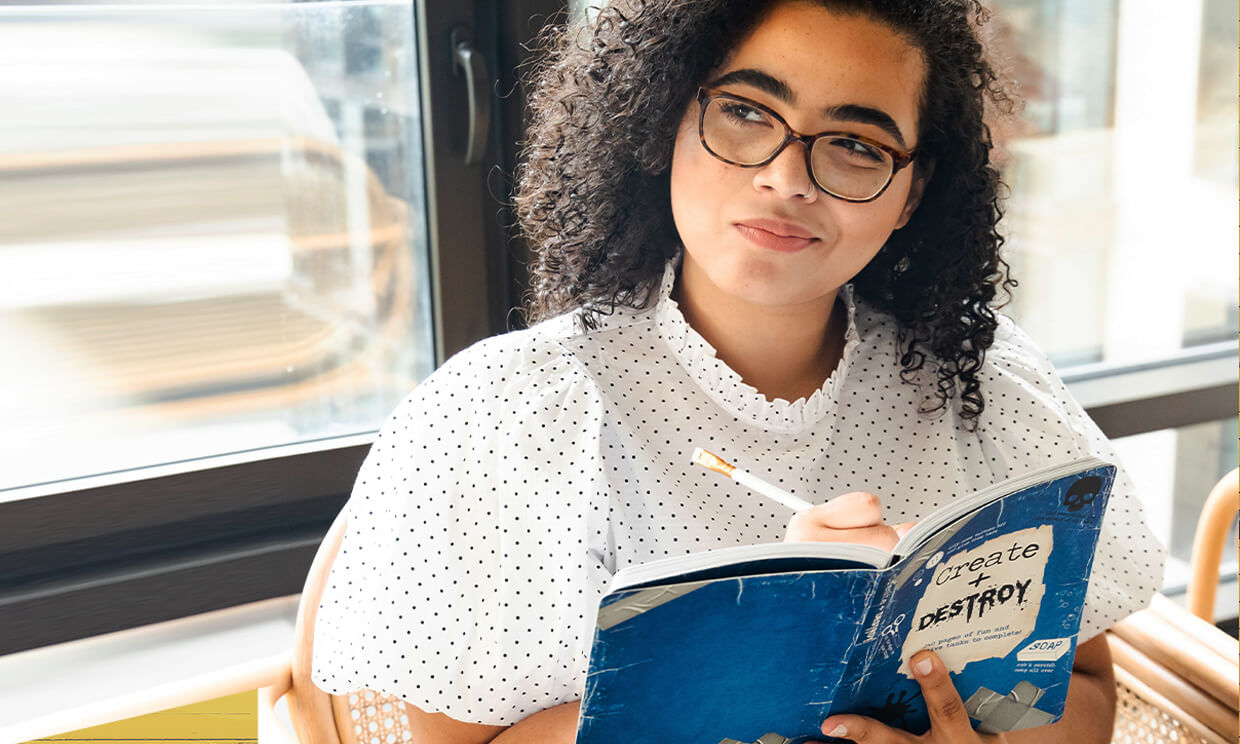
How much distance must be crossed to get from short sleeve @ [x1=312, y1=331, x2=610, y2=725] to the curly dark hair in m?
0.18

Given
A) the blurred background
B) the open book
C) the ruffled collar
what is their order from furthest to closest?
the blurred background
the ruffled collar
the open book

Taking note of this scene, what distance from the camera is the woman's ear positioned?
3.76ft

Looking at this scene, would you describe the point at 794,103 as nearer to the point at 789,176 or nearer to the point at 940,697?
the point at 789,176

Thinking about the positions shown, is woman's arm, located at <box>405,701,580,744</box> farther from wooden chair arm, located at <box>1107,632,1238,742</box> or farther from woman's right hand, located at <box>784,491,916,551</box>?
wooden chair arm, located at <box>1107,632,1238,742</box>

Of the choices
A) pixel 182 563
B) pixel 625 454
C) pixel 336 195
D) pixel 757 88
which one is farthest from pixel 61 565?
pixel 757 88

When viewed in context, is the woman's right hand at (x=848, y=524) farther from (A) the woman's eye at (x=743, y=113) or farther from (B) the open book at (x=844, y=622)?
(A) the woman's eye at (x=743, y=113)

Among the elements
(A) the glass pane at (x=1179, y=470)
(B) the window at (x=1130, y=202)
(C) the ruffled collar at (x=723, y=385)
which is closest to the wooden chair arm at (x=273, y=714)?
(C) the ruffled collar at (x=723, y=385)

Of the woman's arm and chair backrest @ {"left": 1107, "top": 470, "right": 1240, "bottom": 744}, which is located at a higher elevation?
the woman's arm

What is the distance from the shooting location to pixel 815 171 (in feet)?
3.34

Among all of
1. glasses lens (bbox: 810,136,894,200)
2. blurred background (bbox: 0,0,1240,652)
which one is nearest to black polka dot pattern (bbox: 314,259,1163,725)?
glasses lens (bbox: 810,136,894,200)

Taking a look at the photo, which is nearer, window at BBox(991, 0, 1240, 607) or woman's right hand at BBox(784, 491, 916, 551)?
woman's right hand at BBox(784, 491, 916, 551)

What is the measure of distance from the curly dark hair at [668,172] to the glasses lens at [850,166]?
9cm

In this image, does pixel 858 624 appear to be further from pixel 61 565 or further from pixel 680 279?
pixel 61 565

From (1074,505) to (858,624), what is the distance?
20 centimetres
